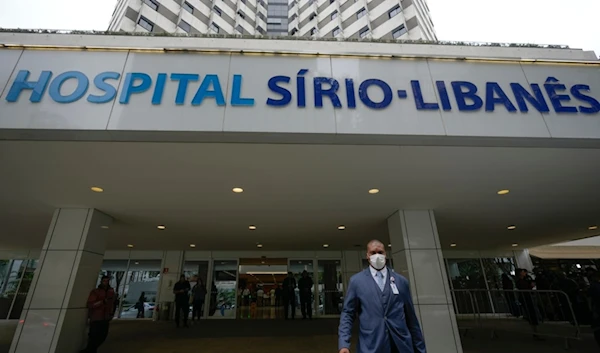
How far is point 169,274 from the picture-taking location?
14.3 m

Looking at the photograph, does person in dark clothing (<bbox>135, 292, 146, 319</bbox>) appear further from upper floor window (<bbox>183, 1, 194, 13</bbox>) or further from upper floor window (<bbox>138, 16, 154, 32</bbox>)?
upper floor window (<bbox>183, 1, 194, 13</bbox>)

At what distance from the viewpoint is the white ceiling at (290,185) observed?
16.0 feet

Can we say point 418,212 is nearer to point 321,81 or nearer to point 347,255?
point 321,81

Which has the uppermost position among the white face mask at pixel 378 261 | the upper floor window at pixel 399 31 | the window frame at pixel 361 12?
the window frame at pixel 361 12

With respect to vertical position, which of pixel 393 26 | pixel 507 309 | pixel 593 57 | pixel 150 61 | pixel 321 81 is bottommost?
pixel 507 309

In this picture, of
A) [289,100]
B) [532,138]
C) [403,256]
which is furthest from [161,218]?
[532,138]

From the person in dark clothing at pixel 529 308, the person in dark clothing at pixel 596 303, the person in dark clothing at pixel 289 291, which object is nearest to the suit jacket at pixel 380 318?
the person in dark clothing at pixel 596 303

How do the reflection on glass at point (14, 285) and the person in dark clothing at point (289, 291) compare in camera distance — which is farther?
the reflection on glass at point (14, 285)

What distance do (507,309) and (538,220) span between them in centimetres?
316

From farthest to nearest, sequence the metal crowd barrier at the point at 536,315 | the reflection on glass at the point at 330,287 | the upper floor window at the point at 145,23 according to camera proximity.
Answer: the upper floor window at the point at 145,23 → the reflection on glass at the point at 330,287 → the metal crowd barrier at the point at 536,315

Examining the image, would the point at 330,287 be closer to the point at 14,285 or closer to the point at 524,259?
the point at 524,259

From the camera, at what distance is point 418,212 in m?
7.81

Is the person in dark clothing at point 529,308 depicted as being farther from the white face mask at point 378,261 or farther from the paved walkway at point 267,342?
the white face mask at point 378,261

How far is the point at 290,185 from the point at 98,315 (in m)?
5.09
